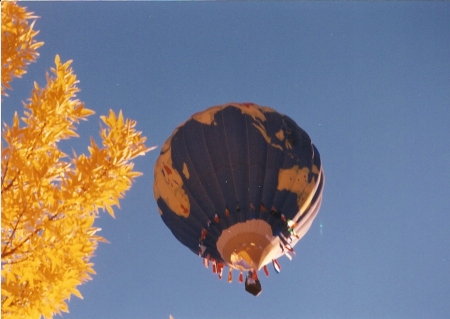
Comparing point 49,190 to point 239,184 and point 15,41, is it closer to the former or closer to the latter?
point 15,41

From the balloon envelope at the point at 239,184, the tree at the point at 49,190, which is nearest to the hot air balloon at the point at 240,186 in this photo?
the balloon envelope at the point at 239,184

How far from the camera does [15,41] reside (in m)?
3.69

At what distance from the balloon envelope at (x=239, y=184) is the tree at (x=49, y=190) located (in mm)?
4521

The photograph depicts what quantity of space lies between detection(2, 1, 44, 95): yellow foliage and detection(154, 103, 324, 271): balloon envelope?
15.9 ft

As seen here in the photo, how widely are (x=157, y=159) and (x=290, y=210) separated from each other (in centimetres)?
282

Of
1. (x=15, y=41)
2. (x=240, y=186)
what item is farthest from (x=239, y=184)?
(x=15, y=41)

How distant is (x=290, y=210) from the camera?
8.31m

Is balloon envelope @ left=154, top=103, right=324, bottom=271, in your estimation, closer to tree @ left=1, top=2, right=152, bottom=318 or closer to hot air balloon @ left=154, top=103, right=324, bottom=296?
hot air balloon @ left=154, top=103, right=324, bottom=296

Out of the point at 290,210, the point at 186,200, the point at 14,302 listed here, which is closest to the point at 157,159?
the point at 186,200

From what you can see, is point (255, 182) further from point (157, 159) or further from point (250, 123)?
point (157, 159)

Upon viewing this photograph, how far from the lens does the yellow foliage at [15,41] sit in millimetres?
3635

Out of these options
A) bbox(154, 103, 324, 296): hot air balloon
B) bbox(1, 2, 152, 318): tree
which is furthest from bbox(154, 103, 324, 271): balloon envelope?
bbox(1, 2, 152, 318): tree

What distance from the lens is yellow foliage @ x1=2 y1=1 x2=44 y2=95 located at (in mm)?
3635

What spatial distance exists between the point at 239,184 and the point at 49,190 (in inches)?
200
